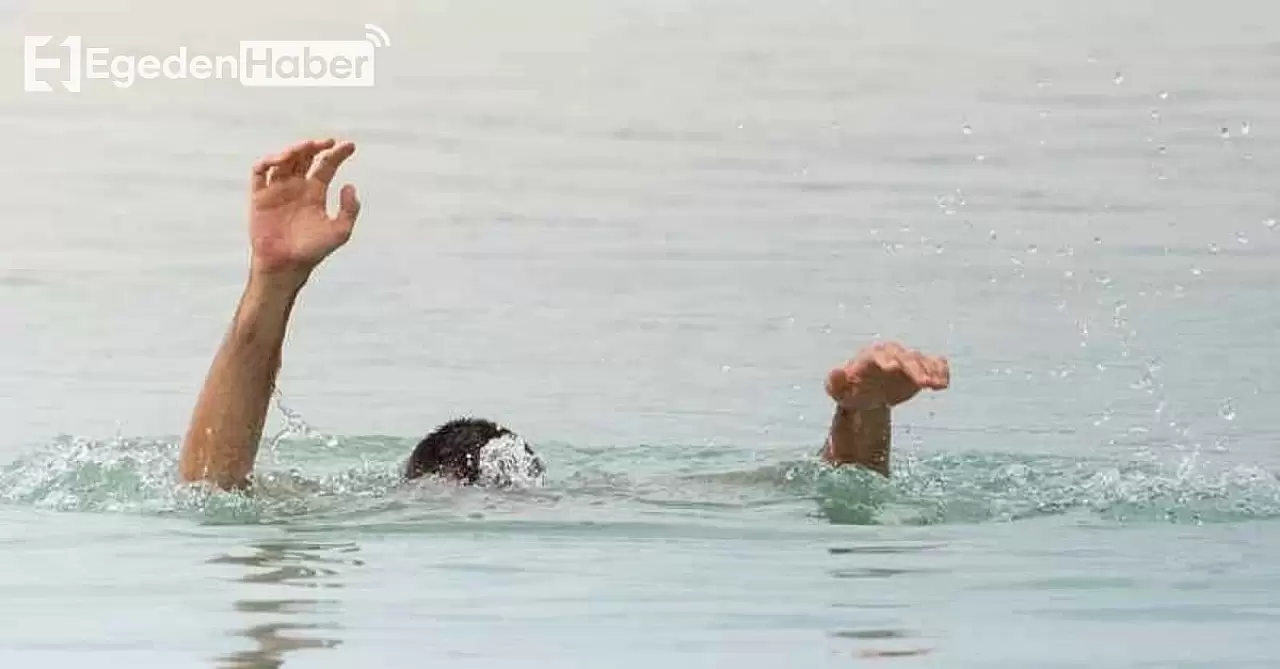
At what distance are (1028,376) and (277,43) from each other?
8112 millimetres

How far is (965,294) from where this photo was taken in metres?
15.1

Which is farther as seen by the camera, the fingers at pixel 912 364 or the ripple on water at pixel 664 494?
the ripple on water at pixel 664 494

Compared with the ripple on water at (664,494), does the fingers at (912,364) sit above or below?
above

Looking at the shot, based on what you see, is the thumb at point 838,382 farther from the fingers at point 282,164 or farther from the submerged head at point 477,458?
the fingers at point 282,164

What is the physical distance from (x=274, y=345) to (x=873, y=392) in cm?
172

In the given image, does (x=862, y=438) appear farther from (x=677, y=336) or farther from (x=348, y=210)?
(x=677, y=336)

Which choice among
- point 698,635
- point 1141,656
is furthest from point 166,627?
point 1141,656

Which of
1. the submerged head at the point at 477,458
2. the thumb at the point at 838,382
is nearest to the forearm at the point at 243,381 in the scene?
the submerged head at the point at 477,458

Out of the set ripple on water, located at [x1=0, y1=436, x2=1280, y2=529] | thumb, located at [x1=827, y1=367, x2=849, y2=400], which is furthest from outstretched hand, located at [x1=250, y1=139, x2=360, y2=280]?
thumb, located at [x1=827, y1=367, x2=849, y2=400]

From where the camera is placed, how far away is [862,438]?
10.7 metres

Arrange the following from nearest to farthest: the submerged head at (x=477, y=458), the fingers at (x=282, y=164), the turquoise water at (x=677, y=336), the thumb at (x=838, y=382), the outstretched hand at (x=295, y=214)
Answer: the turquoise water at (x=677, y=336)
the outstretched hand at (x=295, y=214)
the fingers at (x=282, y=164)
the thumb at (x=838, y=382)
the submerged head at (x=477, y=458)

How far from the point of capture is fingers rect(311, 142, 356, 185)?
1018 centimetres

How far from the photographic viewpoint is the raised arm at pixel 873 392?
988 cm

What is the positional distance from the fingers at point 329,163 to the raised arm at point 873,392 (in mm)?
1547
